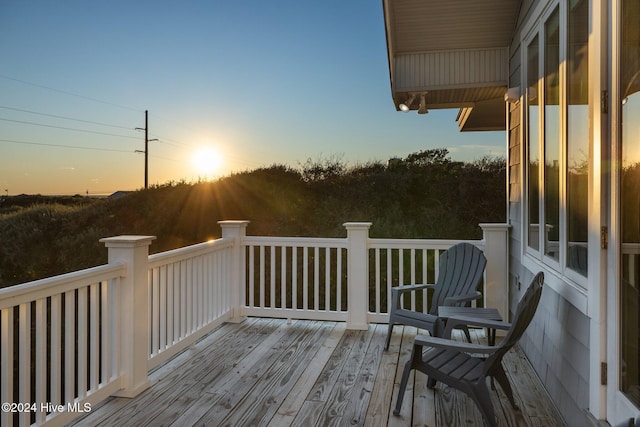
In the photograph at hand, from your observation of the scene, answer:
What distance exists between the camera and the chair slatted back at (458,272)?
404 cm

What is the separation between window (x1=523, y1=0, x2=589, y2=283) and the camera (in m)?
2.35

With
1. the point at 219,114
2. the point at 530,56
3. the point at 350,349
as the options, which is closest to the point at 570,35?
the point at 530,56

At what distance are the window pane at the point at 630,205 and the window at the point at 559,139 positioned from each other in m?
0.42

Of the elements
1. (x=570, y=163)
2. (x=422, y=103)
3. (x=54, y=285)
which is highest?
(x=422, y=103)

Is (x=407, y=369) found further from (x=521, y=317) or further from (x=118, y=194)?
(x=118, y=194)

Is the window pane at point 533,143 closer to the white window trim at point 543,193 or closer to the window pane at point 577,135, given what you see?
the white window trim at point 543,193

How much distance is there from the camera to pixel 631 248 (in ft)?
5.81

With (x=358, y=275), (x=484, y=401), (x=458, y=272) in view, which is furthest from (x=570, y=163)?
(x=358, y=275)

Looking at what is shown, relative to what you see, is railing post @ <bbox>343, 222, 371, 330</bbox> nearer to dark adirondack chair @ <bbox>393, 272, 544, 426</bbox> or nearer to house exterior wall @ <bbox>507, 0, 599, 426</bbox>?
house exterior wall @ <bbox>507, 0, 599, 426</bbox>

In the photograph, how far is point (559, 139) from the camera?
282cm

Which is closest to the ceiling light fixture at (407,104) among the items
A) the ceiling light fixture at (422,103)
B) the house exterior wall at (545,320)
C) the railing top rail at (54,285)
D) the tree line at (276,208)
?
the ceiling light fixture at (422,103)

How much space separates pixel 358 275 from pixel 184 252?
182 cm

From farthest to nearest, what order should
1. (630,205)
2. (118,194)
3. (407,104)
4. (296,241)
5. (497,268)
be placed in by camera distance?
(118,194), (407,104), (296,241), (497,268), (630,205)

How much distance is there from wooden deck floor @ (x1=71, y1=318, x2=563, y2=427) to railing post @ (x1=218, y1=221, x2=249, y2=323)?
60 centimetres
